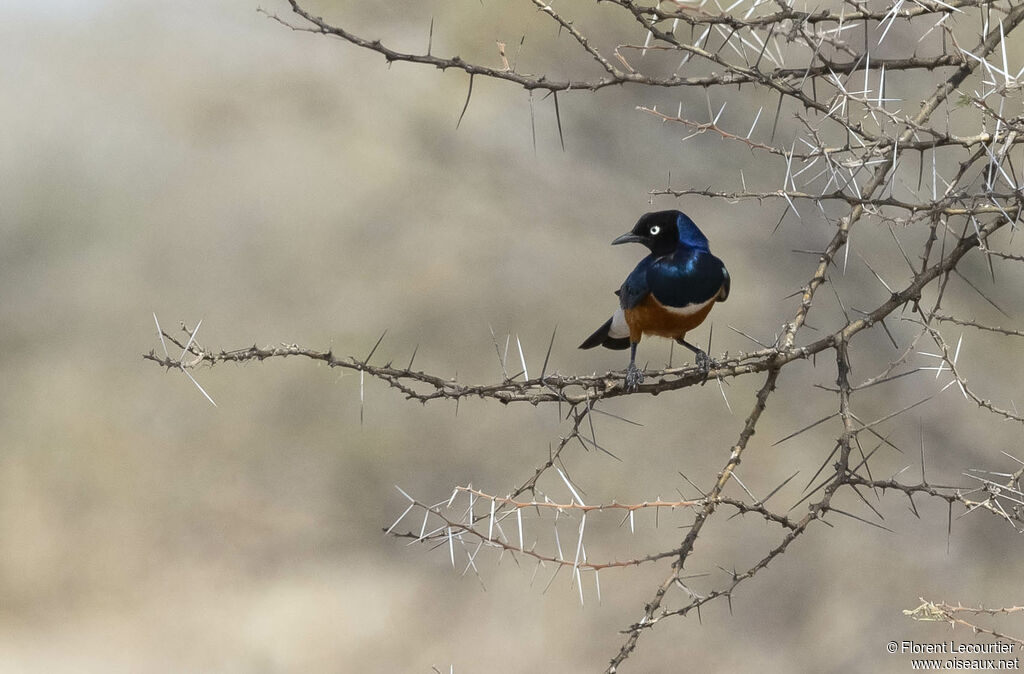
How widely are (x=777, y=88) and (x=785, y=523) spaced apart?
86cm

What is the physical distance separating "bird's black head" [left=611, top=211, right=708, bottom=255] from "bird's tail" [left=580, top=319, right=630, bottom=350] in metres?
0.29

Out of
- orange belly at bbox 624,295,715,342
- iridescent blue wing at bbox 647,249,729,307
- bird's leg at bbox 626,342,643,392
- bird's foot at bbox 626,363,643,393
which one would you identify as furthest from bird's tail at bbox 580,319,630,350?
bird's foot at bbox 626,363,643,393

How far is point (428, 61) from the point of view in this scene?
5.72ft

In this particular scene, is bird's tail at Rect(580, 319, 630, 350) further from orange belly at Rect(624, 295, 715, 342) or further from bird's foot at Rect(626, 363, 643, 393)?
bird's foot at Rect(626, 363, 643, 393)

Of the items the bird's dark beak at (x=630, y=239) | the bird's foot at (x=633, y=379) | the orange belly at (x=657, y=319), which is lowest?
the bird's foot at (x=633, y=379)

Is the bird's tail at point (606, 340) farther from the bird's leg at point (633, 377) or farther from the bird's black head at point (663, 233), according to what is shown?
the bird's black head at point (663, 233)

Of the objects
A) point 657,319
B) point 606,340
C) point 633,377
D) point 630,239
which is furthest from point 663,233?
point 633,377

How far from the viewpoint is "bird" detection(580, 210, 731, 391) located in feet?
7.91

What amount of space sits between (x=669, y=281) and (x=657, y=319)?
10 cm

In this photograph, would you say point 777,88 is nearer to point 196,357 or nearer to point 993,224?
point 993,224

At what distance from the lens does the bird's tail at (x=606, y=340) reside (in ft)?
8.94

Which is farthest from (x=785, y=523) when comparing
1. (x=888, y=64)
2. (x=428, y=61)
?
(x=428, y=61)

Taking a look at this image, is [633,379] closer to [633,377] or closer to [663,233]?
[633,377]

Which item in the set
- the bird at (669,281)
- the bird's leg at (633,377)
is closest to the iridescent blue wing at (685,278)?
the bird at (669,281)
